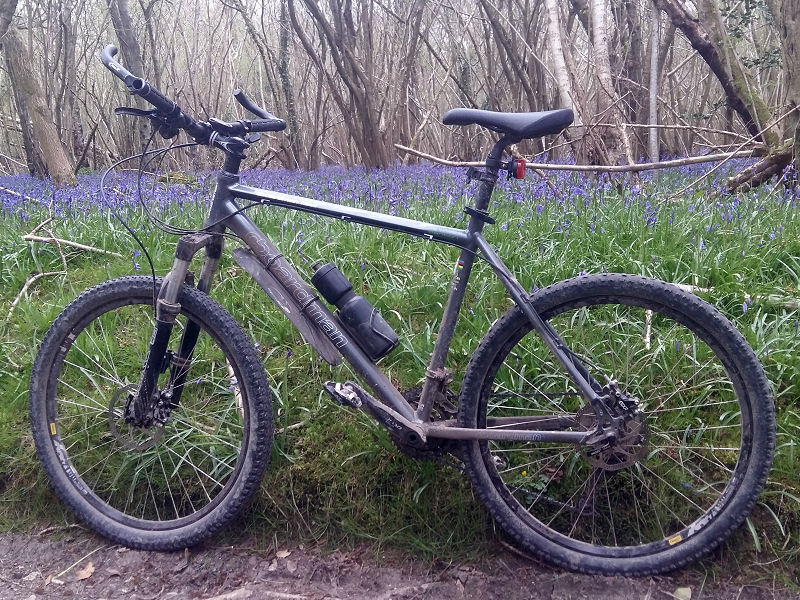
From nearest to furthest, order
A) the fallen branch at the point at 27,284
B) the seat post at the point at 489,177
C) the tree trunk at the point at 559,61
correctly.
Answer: the seat post at the point at 489,177 → the fallen branch at the point at 27,284 → the tree trunk at the point at 559,61

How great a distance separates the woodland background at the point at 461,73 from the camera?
4809 millimetres

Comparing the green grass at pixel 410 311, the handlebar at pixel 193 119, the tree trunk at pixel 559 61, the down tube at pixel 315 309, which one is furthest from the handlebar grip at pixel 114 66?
the tree trunk at pixel 559 61

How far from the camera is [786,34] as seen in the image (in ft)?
12.6

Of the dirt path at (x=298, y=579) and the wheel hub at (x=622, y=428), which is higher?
the wheel hub at (x=622, y=428)

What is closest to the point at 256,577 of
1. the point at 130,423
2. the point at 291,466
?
the point at 291,466

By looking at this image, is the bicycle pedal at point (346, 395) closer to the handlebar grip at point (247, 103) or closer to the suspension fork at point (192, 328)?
the suspension fork at point (192, 328)

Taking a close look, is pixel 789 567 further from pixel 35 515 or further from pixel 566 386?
pixel 35 515

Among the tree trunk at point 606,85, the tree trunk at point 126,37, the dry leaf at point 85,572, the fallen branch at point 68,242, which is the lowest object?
the dry leaf at point 85,572

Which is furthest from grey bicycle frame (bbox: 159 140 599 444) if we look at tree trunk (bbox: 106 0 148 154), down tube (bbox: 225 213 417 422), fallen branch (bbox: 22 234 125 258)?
tree trunk (bbox: 106 0 148 154)

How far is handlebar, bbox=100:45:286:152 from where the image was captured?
6.51 feet

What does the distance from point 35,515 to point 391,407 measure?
1.64 metres

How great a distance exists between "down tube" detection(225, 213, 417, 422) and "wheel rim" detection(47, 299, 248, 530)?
398 mm

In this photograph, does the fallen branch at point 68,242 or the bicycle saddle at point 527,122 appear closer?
the bicycle saddle at point 527,122

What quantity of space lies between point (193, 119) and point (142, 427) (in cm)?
119
